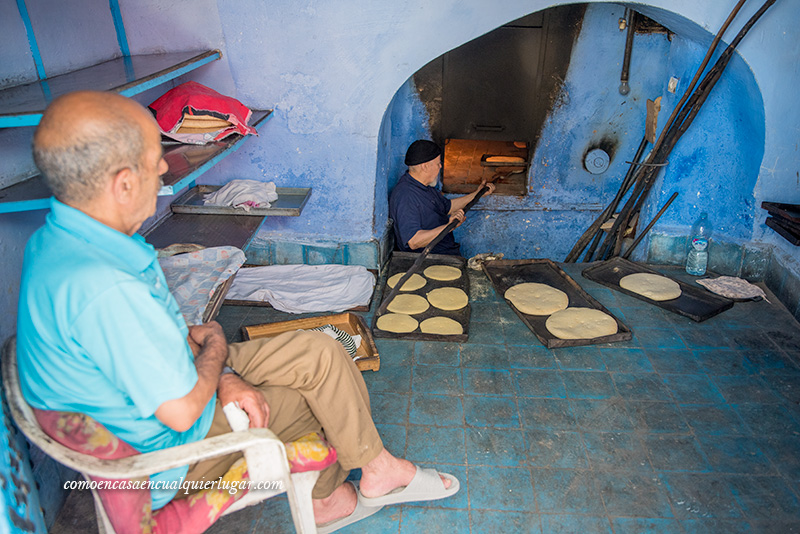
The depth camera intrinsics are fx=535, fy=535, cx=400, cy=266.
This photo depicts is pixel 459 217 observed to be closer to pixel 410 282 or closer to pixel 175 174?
pixel 410 282

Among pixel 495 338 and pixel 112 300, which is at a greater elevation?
pixel 112 300

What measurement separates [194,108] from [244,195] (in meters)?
0.61

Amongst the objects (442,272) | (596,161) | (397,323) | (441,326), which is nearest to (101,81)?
(397,323)

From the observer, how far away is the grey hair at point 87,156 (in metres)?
1.14

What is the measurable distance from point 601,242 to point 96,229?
13.5ft

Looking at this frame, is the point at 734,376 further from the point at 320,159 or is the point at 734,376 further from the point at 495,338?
the point at 320,159

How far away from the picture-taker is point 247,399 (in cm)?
150

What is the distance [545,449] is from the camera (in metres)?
2.23

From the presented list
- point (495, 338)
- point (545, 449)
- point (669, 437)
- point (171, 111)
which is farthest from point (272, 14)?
point (669, 437)

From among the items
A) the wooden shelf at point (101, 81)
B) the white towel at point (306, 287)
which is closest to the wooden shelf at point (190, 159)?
the wooden shelf at point (101, 81)

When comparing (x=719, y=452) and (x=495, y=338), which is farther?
(x=495, y=338)

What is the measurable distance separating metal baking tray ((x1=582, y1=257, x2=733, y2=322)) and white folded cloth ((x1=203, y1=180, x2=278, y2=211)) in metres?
2.16

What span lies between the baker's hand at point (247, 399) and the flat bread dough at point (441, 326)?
1515mm

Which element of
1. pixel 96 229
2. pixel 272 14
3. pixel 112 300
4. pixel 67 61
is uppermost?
pixel 272 14
